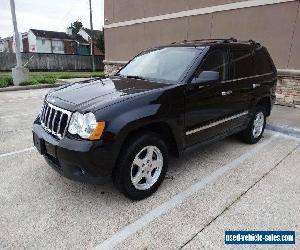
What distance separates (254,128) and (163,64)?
91.4 inches

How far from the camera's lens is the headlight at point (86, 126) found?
3.09 m

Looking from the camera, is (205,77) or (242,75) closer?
(205,77)

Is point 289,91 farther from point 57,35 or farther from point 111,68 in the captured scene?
point 57,35

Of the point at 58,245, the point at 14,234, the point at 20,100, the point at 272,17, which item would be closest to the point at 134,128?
the point at 58,245

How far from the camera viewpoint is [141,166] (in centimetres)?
354

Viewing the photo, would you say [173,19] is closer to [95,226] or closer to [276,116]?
[276,116]

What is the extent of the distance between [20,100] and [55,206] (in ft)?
25.4

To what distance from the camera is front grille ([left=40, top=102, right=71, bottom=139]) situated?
10.9ft

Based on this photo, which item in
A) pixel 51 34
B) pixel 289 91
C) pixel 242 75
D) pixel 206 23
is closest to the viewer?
pixel 242 75

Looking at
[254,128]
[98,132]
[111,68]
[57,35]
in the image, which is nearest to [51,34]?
[57,35]

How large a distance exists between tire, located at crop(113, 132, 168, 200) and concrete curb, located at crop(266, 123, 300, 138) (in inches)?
148

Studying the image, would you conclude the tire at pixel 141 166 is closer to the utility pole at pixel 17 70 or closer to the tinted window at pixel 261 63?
the tinted window at pixel 261 63

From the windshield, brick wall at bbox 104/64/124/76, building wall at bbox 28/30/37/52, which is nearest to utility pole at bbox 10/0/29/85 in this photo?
brick wall at bbox 104/64/124/76

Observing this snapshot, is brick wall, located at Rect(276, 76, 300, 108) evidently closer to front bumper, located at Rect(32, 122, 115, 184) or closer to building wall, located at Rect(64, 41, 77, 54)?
front bumper, located at Rect(32, 122, 115, 184)
